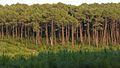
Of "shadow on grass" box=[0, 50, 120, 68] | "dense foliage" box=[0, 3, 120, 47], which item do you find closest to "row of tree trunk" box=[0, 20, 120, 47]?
"dense foliage" box=[0, 3, 120, 47]

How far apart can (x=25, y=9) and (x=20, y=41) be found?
8197mm

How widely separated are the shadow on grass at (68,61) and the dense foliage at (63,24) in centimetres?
5427

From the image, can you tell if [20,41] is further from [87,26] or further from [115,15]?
[115,15]

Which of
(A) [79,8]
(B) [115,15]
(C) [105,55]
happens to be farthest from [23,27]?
(C) [105,55]

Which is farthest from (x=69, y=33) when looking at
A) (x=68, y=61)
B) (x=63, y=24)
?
(x=68, y=61)

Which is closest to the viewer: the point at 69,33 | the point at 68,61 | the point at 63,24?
the point at 68,61

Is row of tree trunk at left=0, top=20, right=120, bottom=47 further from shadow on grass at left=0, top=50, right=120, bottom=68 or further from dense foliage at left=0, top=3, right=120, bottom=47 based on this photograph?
shadow on grass at left=0, top=50, right=120, bottom=68

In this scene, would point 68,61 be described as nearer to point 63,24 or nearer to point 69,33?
point 63,24

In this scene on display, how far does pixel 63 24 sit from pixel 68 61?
56210 millimetres

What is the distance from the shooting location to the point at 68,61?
959 centimetres

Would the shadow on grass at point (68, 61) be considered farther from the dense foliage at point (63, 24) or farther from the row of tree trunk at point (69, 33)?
the row of tree trunk at point (69, 33)

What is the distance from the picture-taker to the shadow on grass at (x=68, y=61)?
9.13 m

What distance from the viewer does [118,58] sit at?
32.0ft

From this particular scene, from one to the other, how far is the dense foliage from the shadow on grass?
178 ft
